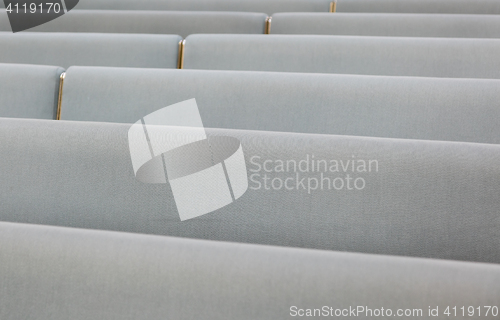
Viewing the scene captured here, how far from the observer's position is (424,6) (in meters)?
0.76

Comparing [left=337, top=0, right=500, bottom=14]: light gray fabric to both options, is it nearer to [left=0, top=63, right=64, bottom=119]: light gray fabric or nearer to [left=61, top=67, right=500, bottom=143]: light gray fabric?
[left=61, top=67, right=500, bottom=143]: light gray fabric

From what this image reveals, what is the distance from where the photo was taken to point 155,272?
269 millimetres

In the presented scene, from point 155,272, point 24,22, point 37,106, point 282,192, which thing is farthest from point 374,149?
point 24,22

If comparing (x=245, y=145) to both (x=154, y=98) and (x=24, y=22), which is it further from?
(x=24, y=22)

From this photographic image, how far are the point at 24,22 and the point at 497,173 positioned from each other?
0.78m

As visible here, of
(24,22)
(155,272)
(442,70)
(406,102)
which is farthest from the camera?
(24,22)

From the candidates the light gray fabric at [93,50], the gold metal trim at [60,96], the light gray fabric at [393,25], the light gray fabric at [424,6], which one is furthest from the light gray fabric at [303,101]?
the light gray fabric at [424,6]
